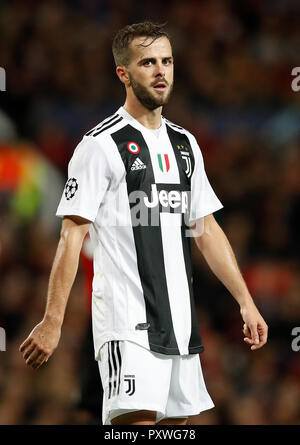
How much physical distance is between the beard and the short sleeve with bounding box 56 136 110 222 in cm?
32

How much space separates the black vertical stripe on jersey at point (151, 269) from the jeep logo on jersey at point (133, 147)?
13mm

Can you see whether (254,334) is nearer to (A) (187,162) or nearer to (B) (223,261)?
(B) (223,261)

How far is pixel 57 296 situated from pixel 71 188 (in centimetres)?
48

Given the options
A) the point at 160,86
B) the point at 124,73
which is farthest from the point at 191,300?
the point at 124,73

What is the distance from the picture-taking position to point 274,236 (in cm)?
744

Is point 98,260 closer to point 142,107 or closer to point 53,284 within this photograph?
point 53,284

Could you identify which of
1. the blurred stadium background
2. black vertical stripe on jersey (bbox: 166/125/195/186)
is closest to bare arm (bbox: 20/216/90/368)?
black vertical stripe on jersey (bbox: 166/125/195/186)

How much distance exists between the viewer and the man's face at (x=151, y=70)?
3.88 meters

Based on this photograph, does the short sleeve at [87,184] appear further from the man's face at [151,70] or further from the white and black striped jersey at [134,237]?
the man's face at [151,70]

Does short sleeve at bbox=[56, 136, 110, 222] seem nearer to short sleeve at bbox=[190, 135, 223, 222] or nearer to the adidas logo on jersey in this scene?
the adidas logo on jersey

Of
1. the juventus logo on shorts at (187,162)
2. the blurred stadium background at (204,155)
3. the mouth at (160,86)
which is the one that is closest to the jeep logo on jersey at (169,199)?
the juventus logo on shorts at (187,162)

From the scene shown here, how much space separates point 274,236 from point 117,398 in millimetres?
3997

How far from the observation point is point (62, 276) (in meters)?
3.63
